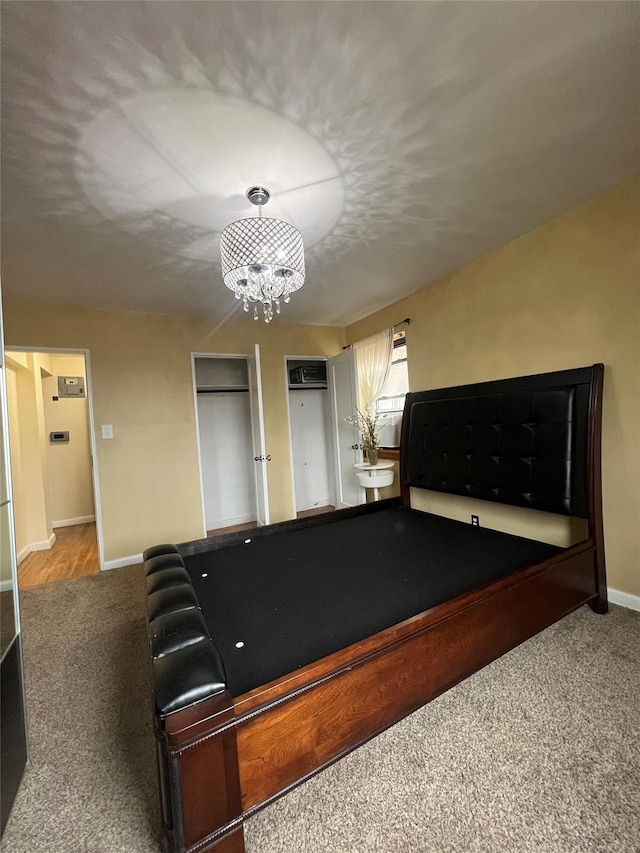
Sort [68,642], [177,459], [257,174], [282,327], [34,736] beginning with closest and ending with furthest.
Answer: [34,736]
[257,174]
[68,642]
[177,459]
[282,327]

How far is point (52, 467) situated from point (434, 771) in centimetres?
560

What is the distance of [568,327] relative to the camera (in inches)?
89.4

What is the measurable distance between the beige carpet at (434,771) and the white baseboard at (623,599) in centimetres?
23

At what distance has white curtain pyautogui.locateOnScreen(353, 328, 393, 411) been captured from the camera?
384 centimetres

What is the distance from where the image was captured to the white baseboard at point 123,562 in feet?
10.8

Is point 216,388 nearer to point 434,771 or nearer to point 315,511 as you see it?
point 315,511

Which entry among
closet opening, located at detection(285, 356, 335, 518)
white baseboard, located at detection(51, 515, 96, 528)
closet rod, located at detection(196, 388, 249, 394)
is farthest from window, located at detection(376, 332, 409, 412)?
white baseboard, located at detection(51, 515, 96, 528)

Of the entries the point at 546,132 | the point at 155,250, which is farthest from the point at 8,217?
the point at 546,132

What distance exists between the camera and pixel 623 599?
6.89 ft

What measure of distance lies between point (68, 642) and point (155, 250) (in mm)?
2615

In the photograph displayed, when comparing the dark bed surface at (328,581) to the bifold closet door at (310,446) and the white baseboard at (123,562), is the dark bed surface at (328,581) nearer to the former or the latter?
the white baseboard at (123,562)

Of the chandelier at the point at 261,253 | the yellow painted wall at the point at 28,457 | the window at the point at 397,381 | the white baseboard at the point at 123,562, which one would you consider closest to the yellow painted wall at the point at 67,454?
the yellow painted wall at the point at 28,457

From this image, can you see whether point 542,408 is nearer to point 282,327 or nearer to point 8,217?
point 282,327

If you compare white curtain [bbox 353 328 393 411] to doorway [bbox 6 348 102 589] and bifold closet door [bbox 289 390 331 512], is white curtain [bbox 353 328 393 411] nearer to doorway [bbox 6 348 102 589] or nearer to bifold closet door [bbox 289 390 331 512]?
bifold closet door [bbox 289 390 331 512]
